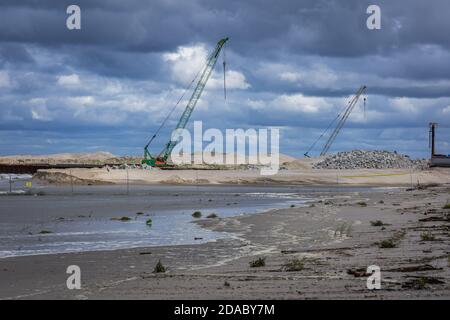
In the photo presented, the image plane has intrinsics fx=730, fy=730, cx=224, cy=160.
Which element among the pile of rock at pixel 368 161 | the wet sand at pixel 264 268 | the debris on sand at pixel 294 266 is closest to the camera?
the wet sand at pixel 264 268

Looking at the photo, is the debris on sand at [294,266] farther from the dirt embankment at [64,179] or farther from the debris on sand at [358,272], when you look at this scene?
the dirt embankment at [64,179]

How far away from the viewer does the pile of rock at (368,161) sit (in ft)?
393

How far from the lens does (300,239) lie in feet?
79.7

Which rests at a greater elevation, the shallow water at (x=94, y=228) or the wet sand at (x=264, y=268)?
Answer: the wet sand at (x=264, y=268)

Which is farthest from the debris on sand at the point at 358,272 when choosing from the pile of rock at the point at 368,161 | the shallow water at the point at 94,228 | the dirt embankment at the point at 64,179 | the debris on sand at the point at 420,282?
the pile of rock at the point at 368,161

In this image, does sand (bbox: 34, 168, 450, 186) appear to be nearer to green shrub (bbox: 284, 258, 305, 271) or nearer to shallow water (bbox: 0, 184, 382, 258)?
shallow water (bbox: 0, 184, 382, 258)

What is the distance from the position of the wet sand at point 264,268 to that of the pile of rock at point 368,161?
305 feet

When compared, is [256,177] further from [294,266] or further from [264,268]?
[294,266]

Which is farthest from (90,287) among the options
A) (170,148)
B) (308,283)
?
(170,148)

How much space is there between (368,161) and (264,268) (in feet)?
355

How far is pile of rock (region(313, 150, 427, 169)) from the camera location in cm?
11969

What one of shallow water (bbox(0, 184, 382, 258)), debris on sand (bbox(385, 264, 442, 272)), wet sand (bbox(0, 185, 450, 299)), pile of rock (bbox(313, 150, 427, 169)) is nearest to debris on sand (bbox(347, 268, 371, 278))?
wet sand (bbox(0, 185, 450, 299))
